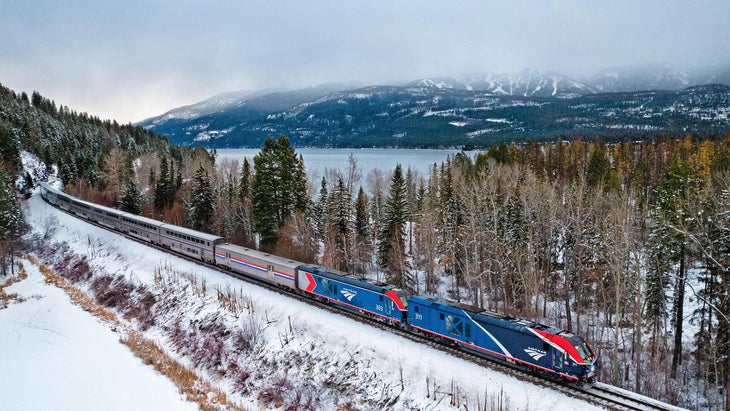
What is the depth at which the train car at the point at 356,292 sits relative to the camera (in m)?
29.3

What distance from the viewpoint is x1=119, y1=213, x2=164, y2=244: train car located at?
53.6 metres

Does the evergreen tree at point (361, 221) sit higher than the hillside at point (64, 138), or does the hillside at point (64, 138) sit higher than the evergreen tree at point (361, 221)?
the hillside at point (64, 138)

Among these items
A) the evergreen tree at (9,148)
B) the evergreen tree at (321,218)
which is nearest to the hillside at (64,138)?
the evergreen tree at (9,148)

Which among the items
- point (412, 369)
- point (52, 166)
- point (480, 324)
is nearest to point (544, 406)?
point (480, 324)

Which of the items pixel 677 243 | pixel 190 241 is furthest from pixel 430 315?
pixel 190 241

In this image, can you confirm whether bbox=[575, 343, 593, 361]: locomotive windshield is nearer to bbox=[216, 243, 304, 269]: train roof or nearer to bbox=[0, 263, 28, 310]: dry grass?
bbox=[216, 243, 304, 269]: train roof

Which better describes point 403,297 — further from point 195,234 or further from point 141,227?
point 141,227

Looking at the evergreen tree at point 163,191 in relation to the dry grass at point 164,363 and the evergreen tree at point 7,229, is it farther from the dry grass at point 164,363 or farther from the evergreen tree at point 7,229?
the dry grass at point 164,363

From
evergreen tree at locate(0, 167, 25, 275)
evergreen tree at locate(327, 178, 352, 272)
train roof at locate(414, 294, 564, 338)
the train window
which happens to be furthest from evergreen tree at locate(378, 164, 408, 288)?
evergreen tree at locate(0, 167, 25, 275)

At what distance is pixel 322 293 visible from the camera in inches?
1347

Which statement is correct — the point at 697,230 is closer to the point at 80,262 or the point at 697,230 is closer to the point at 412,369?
the point at 412,369

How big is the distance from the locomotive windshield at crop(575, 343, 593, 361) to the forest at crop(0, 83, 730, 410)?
609 cm

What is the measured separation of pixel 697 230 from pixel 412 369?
73.2ft

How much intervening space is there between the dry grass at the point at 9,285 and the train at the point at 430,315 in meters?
18.5
